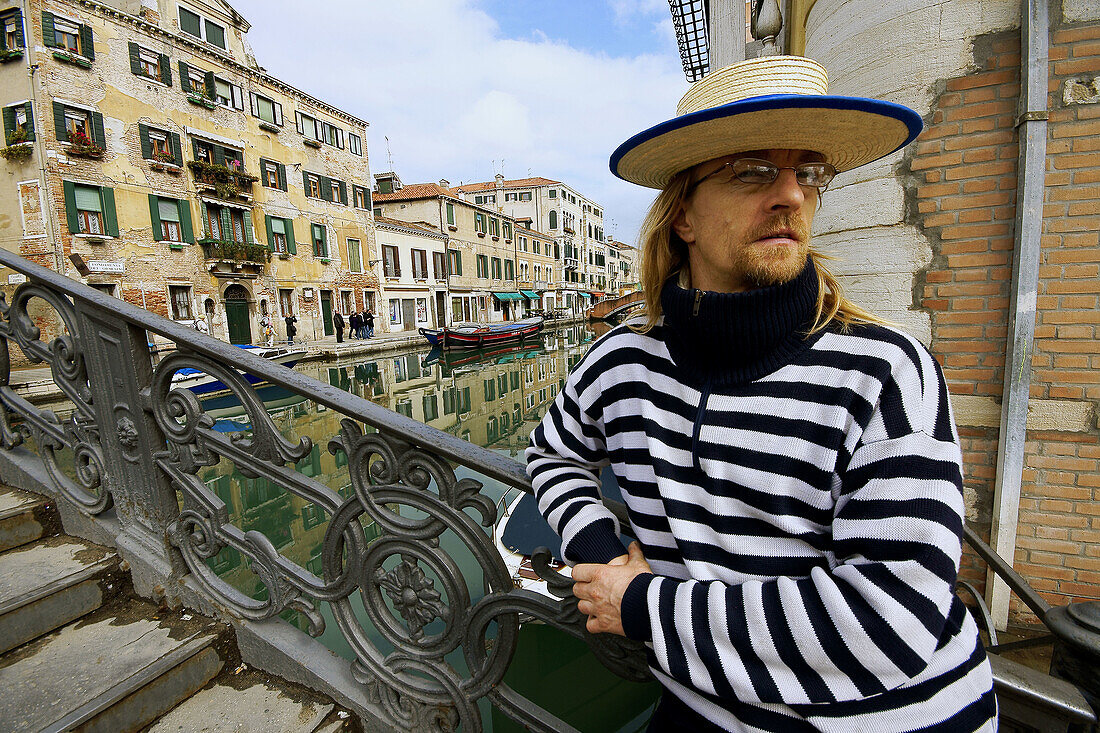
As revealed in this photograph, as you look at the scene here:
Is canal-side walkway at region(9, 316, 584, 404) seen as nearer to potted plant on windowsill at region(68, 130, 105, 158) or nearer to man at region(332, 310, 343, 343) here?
man at region(332, 310, 343, 343)

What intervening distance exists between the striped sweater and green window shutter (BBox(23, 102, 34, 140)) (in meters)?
20.6

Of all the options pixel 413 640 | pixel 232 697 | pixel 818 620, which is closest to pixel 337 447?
pixel 413 640

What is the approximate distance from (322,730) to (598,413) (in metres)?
1.33

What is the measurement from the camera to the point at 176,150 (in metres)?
17.4

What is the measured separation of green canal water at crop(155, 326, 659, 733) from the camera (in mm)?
4805

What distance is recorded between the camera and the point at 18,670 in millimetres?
1597

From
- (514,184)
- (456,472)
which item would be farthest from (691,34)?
(514,184)

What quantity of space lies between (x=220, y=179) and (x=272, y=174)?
2511 millimetres

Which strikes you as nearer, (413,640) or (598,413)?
(598,413)

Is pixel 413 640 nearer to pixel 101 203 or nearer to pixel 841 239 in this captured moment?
pixel 841 239

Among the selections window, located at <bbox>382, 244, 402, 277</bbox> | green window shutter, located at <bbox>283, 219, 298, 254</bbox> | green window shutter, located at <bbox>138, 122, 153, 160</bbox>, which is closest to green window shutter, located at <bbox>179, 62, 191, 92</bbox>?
green window shutter, located at <bbox>138, 122, 153, 160</bbox>

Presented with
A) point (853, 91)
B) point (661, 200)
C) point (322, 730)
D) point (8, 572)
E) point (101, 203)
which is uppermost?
point (101, 203)

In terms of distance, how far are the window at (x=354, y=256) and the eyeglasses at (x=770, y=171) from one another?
2498 centimetres

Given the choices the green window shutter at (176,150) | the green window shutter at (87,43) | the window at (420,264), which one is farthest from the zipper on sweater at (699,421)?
the window at (420,264)
